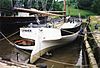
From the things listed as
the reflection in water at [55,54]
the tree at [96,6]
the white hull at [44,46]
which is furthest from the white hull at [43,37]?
the tree at [96,6]

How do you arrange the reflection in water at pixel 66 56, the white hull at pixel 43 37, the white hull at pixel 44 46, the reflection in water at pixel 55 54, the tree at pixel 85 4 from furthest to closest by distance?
the tree at pixel 85 4, the white hull at pixel 43 37, the white hull at pixel 44 46, the reflection in water at pixel 55 54, the reflection in water at pixel 66 56

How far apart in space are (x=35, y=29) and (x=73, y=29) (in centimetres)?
419

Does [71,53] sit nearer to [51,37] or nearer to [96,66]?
[51,37]

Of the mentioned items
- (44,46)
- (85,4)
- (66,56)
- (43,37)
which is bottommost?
(85,4)

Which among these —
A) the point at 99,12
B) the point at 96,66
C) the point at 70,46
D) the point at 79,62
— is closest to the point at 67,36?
the point at 70,46

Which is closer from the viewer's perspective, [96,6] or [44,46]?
[44,46]

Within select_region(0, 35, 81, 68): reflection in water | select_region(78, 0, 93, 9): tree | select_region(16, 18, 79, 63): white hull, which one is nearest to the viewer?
select_region(0, 35, 81, 68): reflection in water

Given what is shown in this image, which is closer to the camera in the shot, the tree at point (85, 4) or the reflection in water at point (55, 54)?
the reflection in water at point (55, 54)

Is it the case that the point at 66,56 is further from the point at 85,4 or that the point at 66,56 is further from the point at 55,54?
the point at 85,4

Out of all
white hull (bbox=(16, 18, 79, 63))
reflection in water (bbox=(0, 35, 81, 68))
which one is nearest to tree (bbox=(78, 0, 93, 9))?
reflection in water (bbox=(0, 35, 81, 68))

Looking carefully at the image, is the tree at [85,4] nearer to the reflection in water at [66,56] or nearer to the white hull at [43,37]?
the reflection in water at [66,56]

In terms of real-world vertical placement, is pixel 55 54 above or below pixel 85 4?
above

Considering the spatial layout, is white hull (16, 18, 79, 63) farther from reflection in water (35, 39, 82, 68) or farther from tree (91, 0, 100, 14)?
tree (91, 0, 100, 14)

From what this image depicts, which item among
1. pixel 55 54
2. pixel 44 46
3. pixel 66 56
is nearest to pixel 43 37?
pixel 44 46
